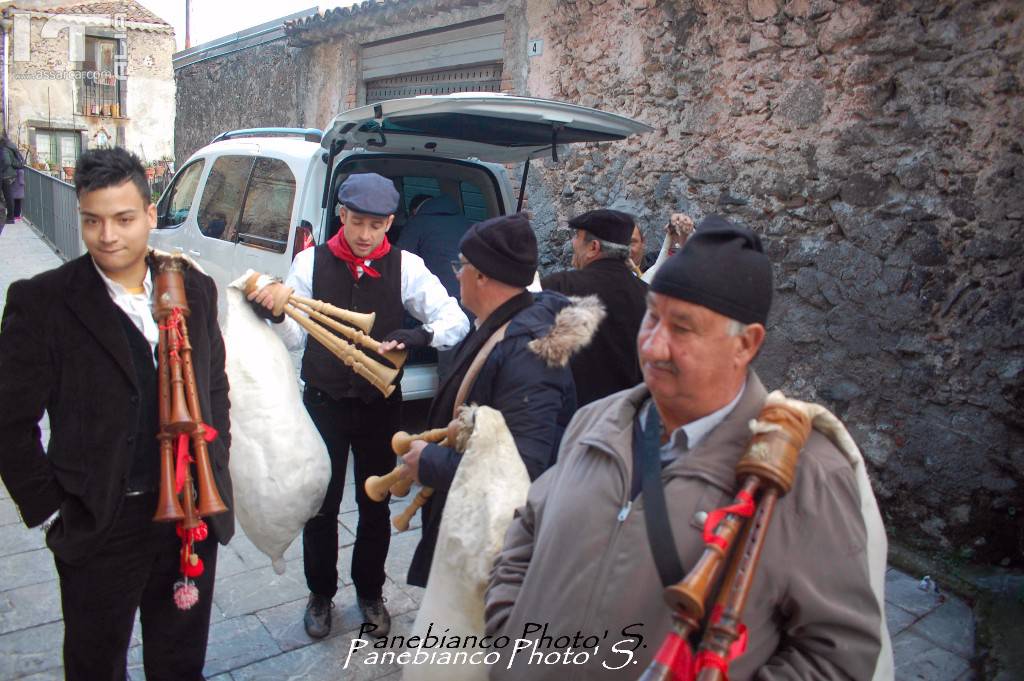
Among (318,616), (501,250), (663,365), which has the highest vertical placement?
(501,250)

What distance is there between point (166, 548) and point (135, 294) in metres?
0.73

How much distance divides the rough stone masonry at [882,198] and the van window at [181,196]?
11.5 ft

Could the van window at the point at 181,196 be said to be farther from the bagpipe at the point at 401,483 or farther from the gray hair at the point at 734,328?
the gray hair at the point at 734,328

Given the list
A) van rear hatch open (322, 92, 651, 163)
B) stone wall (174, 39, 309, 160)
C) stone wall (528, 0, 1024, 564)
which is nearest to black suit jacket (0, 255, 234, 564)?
van rear hatch open (322, 92, 651, 163)

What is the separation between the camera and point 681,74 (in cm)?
604

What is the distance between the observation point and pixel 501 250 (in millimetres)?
2420

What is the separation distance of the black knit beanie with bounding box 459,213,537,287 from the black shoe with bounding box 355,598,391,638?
5.49ft

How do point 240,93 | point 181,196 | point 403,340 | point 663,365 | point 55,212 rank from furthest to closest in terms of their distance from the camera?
point 240,93 → point 55,212 → point 181,196 → point 403,340 → point 663,365

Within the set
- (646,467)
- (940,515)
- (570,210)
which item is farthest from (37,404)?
(570,210)

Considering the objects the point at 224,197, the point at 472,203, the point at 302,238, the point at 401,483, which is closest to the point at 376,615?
the point at 401,483

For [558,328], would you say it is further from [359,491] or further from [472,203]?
[472,203]

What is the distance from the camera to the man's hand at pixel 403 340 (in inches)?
117

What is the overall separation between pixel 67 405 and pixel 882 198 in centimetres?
417

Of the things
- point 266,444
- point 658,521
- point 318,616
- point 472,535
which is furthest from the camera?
point 318,616
